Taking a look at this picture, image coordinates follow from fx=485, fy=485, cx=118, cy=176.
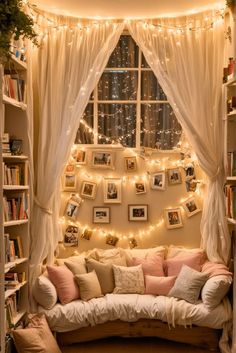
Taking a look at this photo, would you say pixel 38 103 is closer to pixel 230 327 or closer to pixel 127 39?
pixel 127 39

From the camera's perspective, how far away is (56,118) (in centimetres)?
500

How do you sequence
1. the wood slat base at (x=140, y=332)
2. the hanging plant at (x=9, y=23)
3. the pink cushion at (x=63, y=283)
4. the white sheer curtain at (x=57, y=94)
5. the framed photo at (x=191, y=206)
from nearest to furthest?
the hanging plant at (x=9, y=23) → the wood slat base at (x=140, y=332) → the pink cushion at (x=63, y=283) → the white sheer curtain at (x=57, y=94) → the framed photo at (x=191, y=206)

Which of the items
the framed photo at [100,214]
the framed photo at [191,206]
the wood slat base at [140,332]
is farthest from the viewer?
the framed photo at [100,214]

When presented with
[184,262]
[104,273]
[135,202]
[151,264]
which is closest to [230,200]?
[184,262]

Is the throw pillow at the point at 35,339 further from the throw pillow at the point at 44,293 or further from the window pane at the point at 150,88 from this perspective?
the window pane at the point at 150,88

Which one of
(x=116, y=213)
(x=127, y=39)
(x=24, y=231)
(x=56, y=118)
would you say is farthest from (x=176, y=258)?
(x=127, y=39)

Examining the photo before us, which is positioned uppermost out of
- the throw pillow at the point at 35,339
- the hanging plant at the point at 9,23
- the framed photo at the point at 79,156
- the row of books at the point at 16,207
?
the hanging plant at the point at 9,23

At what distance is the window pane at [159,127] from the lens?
5.46 meters

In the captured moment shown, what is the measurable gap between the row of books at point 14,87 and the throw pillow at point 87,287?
1.82 meters

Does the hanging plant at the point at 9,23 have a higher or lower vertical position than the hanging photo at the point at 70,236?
higher

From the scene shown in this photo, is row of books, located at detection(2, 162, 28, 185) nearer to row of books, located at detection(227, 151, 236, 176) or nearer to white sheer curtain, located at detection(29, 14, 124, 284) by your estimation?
white sheer curtain, located at detection(29, 14, 124, 284)

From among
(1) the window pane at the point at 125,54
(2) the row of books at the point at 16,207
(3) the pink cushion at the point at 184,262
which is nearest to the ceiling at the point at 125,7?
(1) the window pane at the point at 125,54

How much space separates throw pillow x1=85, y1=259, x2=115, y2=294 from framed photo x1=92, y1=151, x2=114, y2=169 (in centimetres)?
109

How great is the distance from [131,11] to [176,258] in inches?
103
